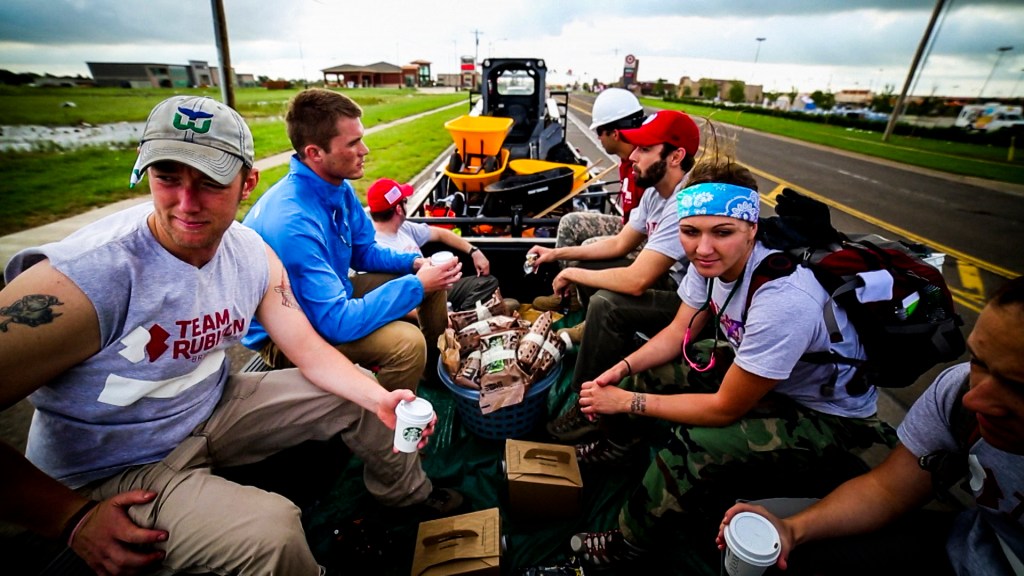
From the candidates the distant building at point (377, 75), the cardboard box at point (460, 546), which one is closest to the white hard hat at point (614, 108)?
the cardboard box at point (460, 546)

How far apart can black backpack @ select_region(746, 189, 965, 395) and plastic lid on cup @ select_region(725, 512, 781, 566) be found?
794 millimetres

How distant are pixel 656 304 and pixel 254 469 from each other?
235 centimetres

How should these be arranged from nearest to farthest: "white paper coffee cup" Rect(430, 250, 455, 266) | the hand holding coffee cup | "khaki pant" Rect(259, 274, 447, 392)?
1. "khaki pant" Rect(259, 274, 447, 392)
2. the hand holding coffee cup
3. "white paper coffee cup" Rect(430, 250, 455, 266)

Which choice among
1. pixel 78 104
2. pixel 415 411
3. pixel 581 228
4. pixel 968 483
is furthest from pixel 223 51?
pixel 968 483

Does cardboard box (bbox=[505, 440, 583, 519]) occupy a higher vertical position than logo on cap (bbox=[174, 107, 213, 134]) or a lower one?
lower

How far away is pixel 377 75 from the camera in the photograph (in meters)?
66.9

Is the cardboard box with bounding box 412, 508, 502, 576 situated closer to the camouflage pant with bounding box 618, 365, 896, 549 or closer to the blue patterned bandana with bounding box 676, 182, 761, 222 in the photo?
the camouflage pant with bounding box 618, 365, 896, 549

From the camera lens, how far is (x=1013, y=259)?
6.49 meters

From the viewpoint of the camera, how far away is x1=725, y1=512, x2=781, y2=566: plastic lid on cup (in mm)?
1146

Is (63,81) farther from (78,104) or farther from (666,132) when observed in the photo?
(666,132)

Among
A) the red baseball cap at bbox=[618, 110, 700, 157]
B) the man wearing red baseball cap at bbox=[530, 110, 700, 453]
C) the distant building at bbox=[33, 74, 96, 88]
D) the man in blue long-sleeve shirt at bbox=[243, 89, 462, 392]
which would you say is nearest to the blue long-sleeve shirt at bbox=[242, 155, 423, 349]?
the man in blue long-sleeve shirt at bbox=[243, 89, 462, 392]

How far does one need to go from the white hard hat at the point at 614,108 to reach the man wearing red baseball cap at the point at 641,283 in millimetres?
850

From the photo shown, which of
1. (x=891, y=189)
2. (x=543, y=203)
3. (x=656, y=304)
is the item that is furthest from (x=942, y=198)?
(x=656, y=304)

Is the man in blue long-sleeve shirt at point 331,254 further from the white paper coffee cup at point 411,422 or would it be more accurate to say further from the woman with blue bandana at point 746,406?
the woman with blue bandana at point 746,406
